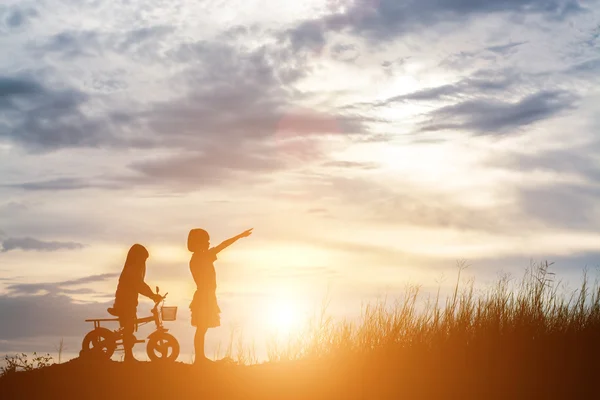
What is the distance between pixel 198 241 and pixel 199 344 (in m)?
1.91

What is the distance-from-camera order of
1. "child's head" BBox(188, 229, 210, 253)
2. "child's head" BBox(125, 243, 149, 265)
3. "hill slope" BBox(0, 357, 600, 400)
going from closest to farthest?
"hill slope" BBox(0, 357, 600, 400) → "child's head" BBox(188, 229, 210, 253) → "child's head" BBox(125, 243, 149, 265)

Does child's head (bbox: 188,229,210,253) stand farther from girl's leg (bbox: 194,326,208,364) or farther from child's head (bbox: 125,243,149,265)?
child's head (bbox: 125,243,149,265)

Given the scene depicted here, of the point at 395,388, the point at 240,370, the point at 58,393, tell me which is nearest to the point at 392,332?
the point at 395,388

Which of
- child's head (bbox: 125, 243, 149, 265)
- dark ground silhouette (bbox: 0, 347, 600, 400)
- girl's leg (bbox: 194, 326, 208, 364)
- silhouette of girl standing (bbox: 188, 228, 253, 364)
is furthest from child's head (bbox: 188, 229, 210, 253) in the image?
dark ground silhouette (bbox: 0, 347, 600, 400)

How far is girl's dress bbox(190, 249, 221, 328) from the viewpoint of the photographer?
12.9m

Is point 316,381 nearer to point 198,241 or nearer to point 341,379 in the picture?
point 341,379

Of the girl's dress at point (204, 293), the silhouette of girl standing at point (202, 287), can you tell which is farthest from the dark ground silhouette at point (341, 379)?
the girl's dress at point (204, 293)

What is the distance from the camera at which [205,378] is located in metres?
12.7

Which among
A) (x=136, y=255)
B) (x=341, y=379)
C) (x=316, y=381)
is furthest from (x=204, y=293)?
(x=341, y=379)

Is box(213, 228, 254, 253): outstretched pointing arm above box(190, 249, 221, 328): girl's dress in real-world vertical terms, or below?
above

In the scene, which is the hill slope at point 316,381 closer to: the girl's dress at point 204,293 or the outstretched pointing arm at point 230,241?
the girl's dress at point 204,293

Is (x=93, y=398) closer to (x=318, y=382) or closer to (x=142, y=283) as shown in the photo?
(x=142, y=283)

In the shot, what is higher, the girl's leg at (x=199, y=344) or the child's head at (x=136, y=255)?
the child's head at (x=136, y=255)

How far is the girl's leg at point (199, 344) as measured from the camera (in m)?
12.9
